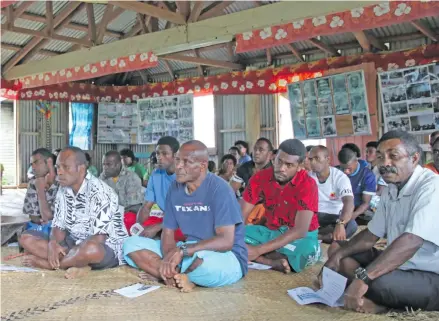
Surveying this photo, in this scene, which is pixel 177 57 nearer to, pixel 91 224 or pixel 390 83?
pixel 390 83

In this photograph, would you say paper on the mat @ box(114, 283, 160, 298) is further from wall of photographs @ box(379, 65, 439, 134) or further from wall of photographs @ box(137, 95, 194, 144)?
wall of photographs @ box(137, 95, 194, 144)

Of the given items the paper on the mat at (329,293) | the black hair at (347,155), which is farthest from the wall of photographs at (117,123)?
the paper on the mat at (329,293)

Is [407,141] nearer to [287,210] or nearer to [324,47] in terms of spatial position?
[287,210]

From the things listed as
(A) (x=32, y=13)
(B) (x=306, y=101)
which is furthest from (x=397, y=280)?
(A) (x=32, y=13)

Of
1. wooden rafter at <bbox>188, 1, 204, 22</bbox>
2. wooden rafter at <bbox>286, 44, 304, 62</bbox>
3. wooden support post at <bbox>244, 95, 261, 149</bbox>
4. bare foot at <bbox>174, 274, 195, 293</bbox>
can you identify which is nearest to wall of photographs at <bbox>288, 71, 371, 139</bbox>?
wooden rafter at <bbox>286, 44, 304, 62</bbox>

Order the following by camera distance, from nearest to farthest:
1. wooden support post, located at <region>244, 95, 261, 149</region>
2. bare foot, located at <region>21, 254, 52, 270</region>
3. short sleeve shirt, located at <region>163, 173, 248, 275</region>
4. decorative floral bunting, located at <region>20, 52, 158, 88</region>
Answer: short sleeve shirt, located at <region>163, 173, 248, 275</region> → bare foot, located at <region>21, 254, 52, 270</region> → decorative floral bunting, located at <region>20, 52, 158, 88</region> → wooden support post, located at <region>244, 95, 261, 149</region>

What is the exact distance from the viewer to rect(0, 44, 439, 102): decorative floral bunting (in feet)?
27.1

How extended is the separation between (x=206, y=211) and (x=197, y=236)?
0.63ft

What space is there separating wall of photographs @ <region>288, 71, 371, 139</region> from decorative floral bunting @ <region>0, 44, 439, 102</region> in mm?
→ 423

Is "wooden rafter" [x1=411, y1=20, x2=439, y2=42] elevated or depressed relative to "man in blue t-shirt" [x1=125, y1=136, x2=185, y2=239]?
elevated

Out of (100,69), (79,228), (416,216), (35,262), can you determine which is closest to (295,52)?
(100,69)

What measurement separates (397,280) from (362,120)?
251 inches

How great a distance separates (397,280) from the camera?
2381 millimetres

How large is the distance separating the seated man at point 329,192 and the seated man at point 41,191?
8.25 feet
